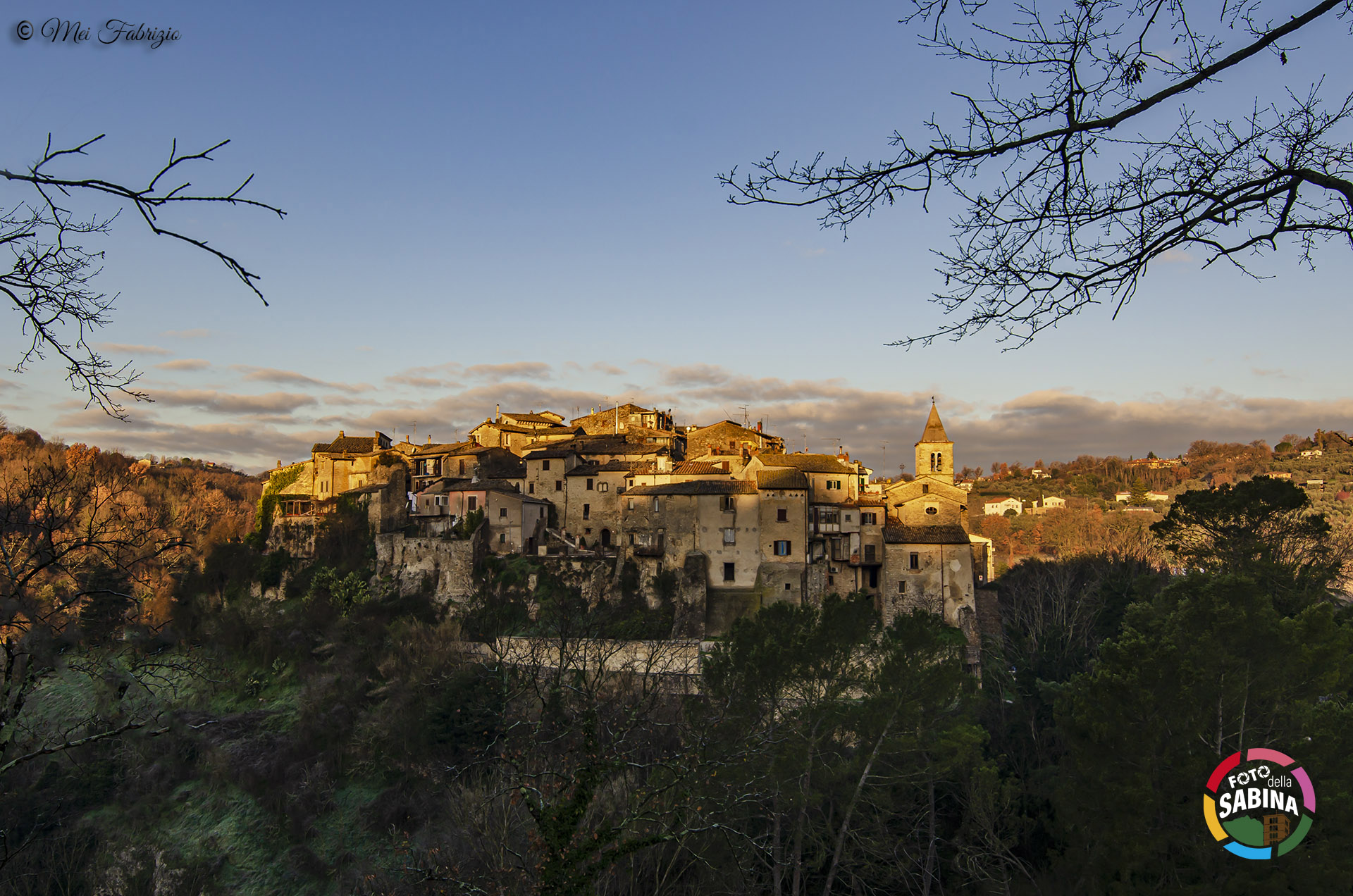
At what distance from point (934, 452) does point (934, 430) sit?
3.68ft

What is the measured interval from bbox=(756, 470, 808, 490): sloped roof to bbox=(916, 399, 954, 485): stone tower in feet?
25.0

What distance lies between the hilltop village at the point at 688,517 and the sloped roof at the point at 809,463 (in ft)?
0.33

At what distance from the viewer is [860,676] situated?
21625mm

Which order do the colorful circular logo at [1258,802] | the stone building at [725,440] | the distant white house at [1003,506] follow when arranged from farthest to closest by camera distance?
the distant white house at [1003,506], the stone building at [725,440], the colorful circular logo at [1258,802]

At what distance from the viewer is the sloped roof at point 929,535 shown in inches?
1341

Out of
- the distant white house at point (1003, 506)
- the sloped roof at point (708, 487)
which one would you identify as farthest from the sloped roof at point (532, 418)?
the distant white house at point (1003, 506)

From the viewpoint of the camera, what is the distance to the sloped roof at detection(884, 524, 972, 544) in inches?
1341

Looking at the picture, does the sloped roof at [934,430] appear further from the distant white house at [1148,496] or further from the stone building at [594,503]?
the distant white house at [1148,496]

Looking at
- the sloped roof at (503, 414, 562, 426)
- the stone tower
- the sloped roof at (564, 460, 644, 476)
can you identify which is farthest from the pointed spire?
the sloped roof at (503, 414, 562, 426)

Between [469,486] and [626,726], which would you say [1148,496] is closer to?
[469,486]

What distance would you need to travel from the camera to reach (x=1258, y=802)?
14.4m

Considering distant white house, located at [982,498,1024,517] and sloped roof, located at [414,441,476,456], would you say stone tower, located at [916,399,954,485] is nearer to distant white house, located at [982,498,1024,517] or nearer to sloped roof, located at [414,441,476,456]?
sloped roof, located at [414,441,476,456]

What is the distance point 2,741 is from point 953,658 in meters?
20.4

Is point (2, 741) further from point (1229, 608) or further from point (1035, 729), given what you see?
point (1035, 729)
